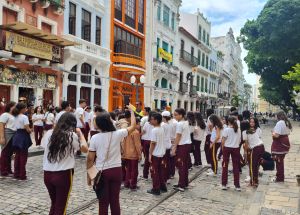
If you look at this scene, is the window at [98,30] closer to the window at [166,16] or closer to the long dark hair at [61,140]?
the window at [166,16]

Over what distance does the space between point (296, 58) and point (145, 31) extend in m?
14.3

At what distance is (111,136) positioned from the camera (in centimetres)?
459

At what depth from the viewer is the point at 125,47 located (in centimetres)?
2433

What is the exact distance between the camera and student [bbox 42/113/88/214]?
4238 millimetres

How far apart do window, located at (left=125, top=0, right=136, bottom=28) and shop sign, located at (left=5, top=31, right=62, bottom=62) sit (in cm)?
865

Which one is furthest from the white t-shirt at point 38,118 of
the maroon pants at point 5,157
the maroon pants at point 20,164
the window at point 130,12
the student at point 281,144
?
the window at point 130,12

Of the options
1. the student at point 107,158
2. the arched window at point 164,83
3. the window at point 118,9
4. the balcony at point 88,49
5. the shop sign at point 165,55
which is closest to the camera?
the student at point 107,158

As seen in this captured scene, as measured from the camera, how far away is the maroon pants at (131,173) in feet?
23.8

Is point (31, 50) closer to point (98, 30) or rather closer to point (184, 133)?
point (98, 30)

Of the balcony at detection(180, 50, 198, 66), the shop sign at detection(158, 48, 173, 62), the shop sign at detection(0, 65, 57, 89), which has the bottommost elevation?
the shop sign at detection(0, 65, 57, 89)

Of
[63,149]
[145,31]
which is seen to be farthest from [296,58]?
[63,149]

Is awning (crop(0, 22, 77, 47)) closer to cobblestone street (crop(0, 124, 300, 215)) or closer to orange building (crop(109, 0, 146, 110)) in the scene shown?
orange building (crop(109, 0, 146, 110))

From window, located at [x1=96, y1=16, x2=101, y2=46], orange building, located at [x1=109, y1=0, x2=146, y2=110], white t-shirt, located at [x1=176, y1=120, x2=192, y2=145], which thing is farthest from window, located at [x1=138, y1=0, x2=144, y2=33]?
white t-shirt, located at [x1=176, y1=120, x2=192, y2=145]

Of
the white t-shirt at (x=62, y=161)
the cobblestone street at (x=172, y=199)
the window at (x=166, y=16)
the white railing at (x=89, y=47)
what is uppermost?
the window at (x=166, y=16)
